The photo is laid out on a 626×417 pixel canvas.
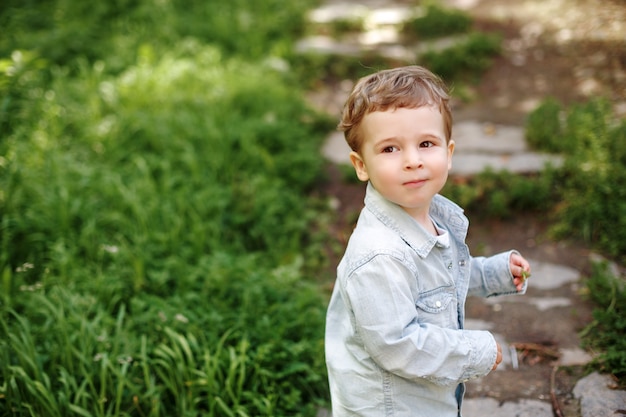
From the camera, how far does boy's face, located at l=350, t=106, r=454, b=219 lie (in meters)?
1.63

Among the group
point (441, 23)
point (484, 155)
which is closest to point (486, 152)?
point (484, 155)

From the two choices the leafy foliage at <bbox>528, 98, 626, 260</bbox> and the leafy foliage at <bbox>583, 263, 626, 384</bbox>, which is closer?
the leafy foliage at <bbox>583, 263, 626, 384</bbox>

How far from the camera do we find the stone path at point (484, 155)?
237 cm

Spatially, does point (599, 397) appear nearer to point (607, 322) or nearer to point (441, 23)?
point (607, 322)

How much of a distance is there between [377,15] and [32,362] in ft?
16.7

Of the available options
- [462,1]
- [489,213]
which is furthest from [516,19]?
[489,213]

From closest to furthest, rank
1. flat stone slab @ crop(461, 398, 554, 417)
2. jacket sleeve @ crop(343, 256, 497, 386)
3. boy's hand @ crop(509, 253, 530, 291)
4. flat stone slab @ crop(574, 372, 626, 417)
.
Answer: jacket sleeve @ crop(343, 256, 497, 386) → boy's hand @ crop(509, 253, 530, 291) → flat stone slab @ crop(574, 372, 626, 417) → flat stone slab @ crop(461, 398, 554, 417)

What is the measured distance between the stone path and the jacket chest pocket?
857mm

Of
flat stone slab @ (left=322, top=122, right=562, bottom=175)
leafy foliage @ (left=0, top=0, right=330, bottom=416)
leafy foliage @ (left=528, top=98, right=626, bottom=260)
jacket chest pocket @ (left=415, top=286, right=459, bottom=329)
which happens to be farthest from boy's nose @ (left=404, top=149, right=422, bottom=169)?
flat stone slab @ (left=322, top=122, right=562, bottom=175)

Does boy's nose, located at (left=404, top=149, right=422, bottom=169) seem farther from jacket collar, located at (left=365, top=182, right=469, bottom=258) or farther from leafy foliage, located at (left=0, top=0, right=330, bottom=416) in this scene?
leafy foliage, located at (left=0, top=0, right=330, bottom=416)

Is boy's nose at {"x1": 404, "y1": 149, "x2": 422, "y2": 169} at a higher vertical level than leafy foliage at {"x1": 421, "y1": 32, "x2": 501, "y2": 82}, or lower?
lower

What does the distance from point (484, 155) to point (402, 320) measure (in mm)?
2701

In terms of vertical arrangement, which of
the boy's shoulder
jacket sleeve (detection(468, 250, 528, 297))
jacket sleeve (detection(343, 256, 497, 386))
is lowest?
jacket sleeve (detection(343, 256, 497, 386))

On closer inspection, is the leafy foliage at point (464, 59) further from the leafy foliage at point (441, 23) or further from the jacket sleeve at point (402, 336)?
the jacket sleeve at point (402, 336)
